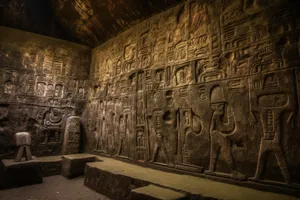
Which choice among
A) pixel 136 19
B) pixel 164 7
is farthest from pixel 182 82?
pixel 136 19

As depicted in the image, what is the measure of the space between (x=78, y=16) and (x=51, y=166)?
476 cm

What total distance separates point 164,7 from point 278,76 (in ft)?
9.95

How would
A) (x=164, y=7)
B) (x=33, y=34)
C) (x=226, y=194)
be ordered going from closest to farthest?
(x=226, y=194)
(x=164, y=7)
(x=33, y=34)

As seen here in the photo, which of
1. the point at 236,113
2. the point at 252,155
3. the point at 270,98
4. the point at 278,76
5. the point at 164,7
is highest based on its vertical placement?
the point at 164,7

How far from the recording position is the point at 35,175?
469 cm

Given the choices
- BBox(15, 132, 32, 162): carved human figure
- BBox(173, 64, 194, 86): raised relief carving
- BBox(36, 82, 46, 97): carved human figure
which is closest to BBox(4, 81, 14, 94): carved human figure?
BBox(36, 82, 46, 97): carved human figure

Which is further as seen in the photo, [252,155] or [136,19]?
[136,19]

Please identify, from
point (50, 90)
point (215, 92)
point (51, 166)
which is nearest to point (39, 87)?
point (50, 90)

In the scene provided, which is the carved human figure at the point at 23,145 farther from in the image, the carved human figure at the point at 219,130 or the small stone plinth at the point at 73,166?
the carved human figure at the point at 219,130

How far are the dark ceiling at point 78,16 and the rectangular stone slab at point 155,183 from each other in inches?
150

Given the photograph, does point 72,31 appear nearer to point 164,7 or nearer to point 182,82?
→ point 164,7

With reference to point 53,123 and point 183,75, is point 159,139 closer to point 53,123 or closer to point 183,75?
point 183,75

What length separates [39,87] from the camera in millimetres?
6133

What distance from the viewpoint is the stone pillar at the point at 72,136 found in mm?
6043
